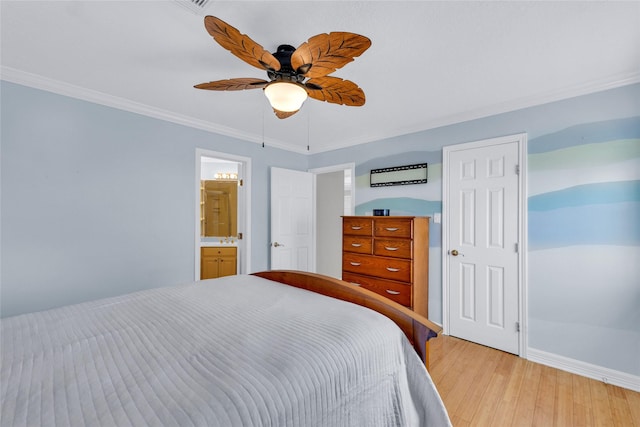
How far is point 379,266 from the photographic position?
9.70ft

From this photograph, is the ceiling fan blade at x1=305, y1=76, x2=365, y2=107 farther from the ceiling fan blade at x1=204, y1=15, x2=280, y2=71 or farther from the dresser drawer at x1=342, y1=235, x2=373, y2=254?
the dresser drawer at x1=342, y1=235, x2=373, y2=254

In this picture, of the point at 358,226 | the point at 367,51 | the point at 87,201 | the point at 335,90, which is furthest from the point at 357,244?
the point at 87,201

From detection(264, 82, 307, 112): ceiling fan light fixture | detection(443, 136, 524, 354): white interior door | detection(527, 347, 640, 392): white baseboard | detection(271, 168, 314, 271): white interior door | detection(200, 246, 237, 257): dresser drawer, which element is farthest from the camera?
detection(200, 246, 237, 257): dresser drawer

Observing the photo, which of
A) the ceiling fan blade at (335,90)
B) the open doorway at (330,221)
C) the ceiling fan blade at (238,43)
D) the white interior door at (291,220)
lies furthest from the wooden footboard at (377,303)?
the open doorway at (330,221)

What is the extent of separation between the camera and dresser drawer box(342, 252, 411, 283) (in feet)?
9.10

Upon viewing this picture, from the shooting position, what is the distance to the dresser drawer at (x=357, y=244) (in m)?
3.07

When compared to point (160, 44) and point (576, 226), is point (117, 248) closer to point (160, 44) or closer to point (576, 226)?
point (160, 44)

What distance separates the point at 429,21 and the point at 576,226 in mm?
2093

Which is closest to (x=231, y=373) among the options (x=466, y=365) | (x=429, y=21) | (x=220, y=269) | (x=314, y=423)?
(x=314, y=423)

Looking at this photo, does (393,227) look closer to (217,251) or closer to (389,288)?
(389,288)

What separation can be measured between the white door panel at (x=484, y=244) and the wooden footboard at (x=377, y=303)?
1.59 metres

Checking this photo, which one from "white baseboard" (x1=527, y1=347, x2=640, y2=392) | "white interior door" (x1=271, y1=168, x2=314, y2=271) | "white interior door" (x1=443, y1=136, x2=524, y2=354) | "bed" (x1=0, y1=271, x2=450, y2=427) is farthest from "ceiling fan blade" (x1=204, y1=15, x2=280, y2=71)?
"white baseboard" (x1=527, y1=347, x2=640, y2=392)

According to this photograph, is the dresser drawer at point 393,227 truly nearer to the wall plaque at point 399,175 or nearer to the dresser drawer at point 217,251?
the wall plaque at point 399,175

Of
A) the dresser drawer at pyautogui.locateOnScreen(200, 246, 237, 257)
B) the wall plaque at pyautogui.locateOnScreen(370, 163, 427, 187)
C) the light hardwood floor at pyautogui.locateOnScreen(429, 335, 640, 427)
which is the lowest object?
the light hardwood floor at pyautogui.locateOnScreen(429, 335, 640, 427)
